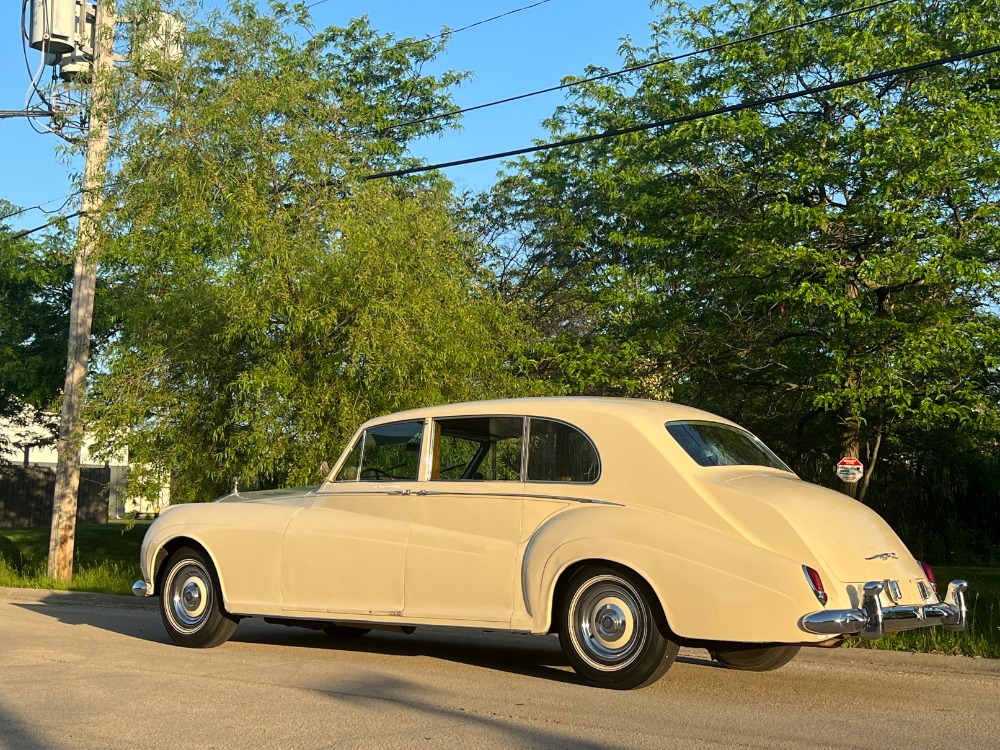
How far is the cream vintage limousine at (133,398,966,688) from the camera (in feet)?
24.2

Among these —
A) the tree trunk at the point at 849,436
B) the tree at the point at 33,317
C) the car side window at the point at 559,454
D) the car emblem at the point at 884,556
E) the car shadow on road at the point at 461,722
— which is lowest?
the car shadow on road at the point at 461,722

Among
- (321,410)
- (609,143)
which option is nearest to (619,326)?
(609,143)

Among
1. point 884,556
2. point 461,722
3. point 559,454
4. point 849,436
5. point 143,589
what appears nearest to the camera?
point 461,722

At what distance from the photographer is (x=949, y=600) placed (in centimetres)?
801

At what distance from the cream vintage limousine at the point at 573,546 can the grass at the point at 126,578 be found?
1985 millimetres

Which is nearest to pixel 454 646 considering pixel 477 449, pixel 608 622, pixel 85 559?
pixel 477 449

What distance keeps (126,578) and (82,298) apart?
4491 millimetres

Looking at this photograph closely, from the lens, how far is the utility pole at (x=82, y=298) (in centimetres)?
1677

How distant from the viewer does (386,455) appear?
958 cm

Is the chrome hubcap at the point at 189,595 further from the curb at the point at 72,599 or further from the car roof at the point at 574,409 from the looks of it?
the curb at the point at 72,599

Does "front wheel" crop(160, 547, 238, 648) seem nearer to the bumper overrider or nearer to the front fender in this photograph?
the front fender

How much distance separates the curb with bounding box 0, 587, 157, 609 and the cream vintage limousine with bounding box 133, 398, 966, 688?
5.45 metres

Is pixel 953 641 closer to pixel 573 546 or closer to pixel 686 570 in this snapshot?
pixel 686 570

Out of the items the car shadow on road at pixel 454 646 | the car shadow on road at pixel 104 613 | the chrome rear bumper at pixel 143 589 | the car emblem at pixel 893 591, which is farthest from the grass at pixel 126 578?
the chrome rear bumper at pixel 143 589
